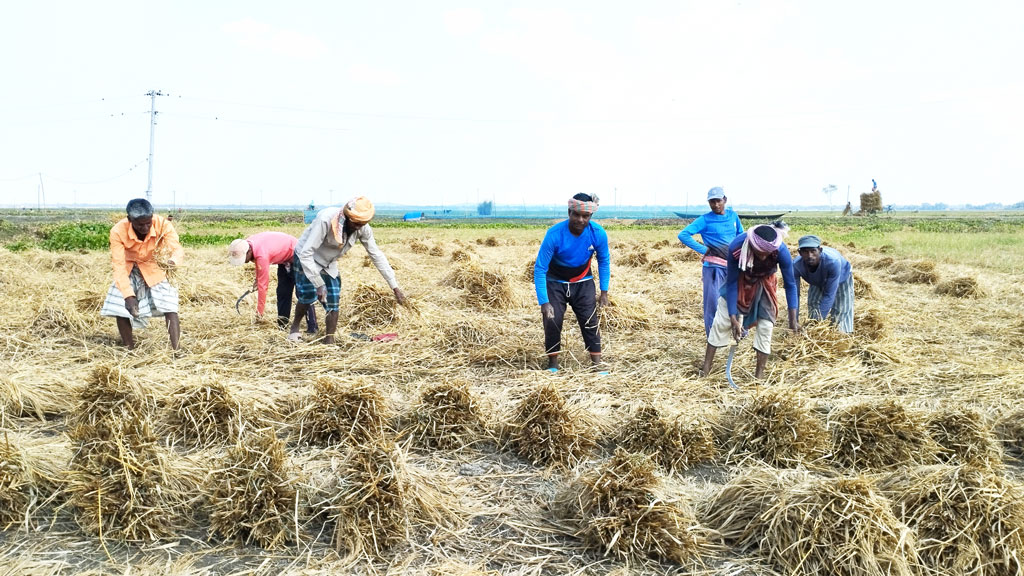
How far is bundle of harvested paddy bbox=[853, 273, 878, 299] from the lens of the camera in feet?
30.2

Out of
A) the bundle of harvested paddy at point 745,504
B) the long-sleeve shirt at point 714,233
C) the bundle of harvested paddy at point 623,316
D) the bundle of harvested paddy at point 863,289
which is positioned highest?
the long-sleeve shirt at point 714,233

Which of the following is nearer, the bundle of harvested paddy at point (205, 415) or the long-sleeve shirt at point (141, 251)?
the bundle of harvested paddy at point (205, 415)

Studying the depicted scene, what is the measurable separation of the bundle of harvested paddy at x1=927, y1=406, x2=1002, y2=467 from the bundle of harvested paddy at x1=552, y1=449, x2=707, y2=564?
1.77 metres

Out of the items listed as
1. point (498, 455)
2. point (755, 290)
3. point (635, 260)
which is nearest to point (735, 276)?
point (755, 290)

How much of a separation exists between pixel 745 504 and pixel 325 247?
13.4 feet

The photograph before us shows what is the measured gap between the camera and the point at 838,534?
269 cm

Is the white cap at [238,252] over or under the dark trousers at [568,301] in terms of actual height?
over

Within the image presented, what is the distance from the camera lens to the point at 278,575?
2656 millimetres

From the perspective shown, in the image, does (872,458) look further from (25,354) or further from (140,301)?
(25,354)

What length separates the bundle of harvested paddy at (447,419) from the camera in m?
3.94

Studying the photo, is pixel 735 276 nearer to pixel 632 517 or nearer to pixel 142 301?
pixel 632 517

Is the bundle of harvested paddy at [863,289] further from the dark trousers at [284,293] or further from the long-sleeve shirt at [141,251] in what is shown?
the long-sleeve shirt at [141,251]

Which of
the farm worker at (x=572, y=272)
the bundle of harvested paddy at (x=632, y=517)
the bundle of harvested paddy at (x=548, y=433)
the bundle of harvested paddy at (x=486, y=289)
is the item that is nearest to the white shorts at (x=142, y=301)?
the farm worker at (x=572, y=272)

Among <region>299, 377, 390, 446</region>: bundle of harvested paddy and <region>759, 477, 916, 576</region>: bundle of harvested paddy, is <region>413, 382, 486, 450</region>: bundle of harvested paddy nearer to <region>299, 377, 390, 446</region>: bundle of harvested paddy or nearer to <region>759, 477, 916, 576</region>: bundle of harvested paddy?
<region>299, 377, 390, 446</region>: bundle of harvested paddy
